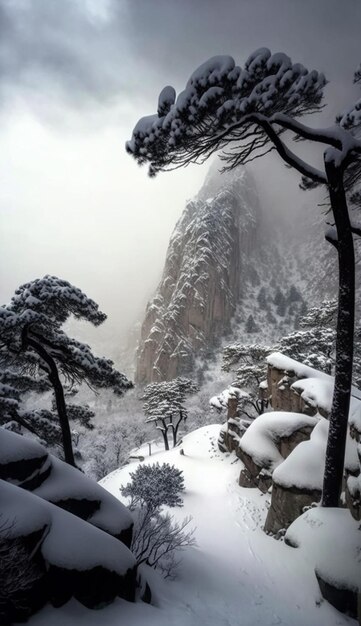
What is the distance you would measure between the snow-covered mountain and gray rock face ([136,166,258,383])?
0.98 ft

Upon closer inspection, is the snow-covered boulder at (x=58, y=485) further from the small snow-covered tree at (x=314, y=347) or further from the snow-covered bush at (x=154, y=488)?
the small snow-covered tree at (x=314, y=347)

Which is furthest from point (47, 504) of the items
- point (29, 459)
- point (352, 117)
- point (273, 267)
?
point (273, 267)

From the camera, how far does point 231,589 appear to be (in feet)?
20.8

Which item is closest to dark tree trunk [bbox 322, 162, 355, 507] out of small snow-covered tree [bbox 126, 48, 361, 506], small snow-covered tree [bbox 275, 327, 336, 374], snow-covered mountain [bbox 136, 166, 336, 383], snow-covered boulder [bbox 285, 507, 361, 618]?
small snow-covered tree [bbox 126, 48, 361, 506]

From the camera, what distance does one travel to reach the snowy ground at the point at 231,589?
419 cm

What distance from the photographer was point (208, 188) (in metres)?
162

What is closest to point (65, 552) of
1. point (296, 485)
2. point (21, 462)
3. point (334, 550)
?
point (21, 462)

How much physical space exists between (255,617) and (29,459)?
204 inches

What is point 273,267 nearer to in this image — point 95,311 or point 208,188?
point 208,188

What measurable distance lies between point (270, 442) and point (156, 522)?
709cm

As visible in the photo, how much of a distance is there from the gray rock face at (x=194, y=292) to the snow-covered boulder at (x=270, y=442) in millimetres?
65056

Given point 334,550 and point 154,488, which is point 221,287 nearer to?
point 154,488

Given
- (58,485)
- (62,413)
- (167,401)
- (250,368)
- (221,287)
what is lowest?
(167,401)

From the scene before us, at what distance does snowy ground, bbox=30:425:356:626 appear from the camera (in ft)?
13.8
